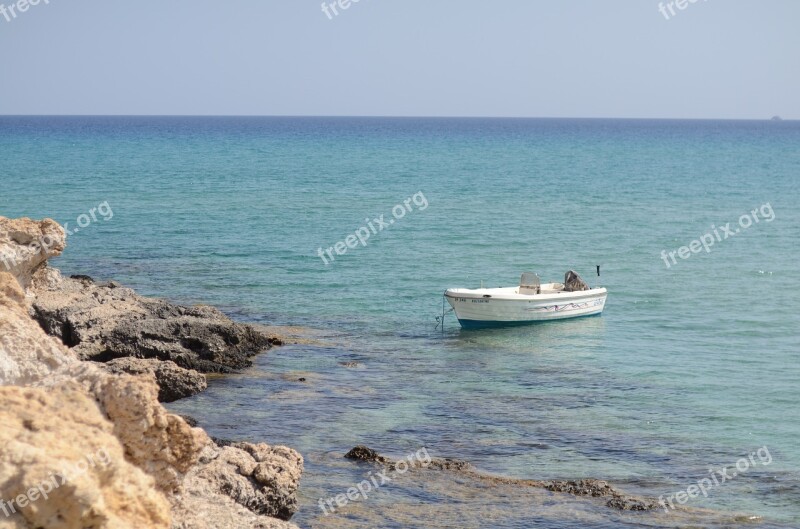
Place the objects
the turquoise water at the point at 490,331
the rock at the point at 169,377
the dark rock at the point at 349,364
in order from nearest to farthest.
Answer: the turquoise water at the point at 490,331
the rock at the point at 169,377
the dark rock at the point at 349,364

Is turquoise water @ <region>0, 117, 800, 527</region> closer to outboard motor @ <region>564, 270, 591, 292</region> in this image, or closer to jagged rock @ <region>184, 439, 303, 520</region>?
outboard motor @ <region>564, 270, 591, 292</region>

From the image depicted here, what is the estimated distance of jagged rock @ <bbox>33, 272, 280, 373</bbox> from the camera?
21266mm

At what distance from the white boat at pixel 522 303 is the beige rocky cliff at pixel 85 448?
62.4ft

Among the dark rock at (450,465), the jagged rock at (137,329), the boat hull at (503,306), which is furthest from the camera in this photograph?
the boat hull at (503,306)

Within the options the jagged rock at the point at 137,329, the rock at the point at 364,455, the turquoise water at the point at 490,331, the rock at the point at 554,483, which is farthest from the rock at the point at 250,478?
the jagged rock at the point at 137,329

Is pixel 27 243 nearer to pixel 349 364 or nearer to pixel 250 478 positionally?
pixel 250 478

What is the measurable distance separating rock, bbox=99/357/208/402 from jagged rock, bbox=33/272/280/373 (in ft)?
3.08

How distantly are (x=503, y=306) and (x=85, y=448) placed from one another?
75.7 feet

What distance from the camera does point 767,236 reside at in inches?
1923

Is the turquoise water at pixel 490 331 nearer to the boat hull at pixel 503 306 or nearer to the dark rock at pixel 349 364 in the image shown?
the dark rock at pixel 349 364

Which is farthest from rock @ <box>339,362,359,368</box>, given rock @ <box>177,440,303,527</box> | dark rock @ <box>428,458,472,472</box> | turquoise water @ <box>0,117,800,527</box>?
rock @ <box>177,440,303,527</box>

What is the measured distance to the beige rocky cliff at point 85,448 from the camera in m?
6.18

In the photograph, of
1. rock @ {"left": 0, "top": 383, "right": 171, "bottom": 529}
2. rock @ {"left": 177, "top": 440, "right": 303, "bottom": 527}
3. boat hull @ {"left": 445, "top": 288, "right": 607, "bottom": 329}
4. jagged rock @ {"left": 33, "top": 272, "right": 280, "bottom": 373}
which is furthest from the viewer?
boat hull @ {"left": 445, "top": 288, "right": 607, "bottom": 329}

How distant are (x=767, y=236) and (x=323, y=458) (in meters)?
37.8
